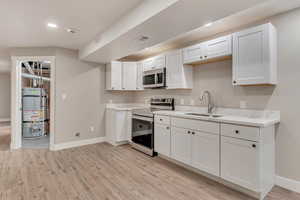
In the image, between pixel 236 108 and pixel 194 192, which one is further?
pixel 236 108

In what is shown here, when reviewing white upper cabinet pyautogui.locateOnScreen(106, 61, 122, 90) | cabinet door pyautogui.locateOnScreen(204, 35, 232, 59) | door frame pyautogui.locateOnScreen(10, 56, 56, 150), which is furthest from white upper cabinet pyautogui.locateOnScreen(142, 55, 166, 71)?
door frame pyautogui.locateOnScreen(10, 56, 56, 150)

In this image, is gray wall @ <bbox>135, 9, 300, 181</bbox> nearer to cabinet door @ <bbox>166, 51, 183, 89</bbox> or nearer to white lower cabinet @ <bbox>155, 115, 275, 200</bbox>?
white lower cabinet @ <bbox>155, 115, 275, 200</bbox>

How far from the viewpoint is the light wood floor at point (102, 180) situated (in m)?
2.17

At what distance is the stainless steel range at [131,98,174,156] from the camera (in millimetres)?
3582

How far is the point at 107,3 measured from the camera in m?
2.21

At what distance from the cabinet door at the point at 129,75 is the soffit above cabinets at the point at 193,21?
1.01 metres

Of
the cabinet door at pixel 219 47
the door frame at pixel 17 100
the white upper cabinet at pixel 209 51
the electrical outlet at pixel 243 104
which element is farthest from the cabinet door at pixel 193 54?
the door frame at pixel 17 100

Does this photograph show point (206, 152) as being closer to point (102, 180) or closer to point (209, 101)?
point (209, 101)

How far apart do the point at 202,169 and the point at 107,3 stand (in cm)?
278

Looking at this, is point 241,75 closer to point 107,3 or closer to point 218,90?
point 218,90

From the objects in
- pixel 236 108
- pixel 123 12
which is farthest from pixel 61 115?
pixel 236 108

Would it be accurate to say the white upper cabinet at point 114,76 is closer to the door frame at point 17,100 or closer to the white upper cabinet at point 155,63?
the white upper cabinet at point 155,63

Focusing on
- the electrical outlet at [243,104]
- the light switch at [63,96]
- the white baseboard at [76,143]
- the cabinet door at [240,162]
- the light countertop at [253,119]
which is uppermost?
the light switch at [63,96]

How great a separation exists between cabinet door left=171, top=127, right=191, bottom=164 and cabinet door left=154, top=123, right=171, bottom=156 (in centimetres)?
11
